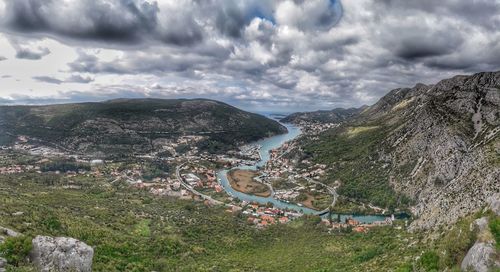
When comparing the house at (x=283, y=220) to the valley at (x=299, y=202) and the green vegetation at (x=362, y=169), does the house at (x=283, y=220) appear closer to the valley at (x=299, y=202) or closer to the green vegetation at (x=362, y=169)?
the valley at (x=299, y=202)

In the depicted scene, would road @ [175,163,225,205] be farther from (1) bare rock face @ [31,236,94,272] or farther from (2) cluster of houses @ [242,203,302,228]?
(1) bare rock face @ [31,236,94,272]

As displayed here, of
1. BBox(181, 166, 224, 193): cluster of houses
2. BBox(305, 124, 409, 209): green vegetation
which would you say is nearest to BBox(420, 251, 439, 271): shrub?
BBox(305, 124, 409, 209): green vegetation

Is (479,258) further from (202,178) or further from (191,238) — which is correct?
(202,178)

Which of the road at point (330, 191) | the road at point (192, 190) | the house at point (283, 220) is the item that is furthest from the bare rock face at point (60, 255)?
the road at point (330, 191)

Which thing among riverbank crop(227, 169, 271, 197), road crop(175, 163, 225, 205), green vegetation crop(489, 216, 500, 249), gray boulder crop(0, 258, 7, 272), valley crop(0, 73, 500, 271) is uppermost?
green vegetation crop(489, 216, 500, 249)

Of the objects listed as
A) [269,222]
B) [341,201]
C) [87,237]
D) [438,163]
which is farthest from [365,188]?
[87,237]

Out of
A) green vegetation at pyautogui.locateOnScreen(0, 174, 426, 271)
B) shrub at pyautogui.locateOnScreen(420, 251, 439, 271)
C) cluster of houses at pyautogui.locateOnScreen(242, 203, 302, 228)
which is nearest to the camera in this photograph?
shrub at pyautogui.locateOnScreen(420, 251, 439, 271)
